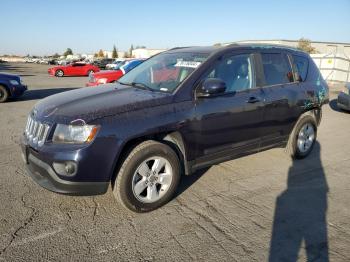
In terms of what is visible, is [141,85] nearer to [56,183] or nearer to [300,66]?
[56,183]

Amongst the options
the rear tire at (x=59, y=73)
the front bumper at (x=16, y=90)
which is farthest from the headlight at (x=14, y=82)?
the rear tire at (x=59, y=73)

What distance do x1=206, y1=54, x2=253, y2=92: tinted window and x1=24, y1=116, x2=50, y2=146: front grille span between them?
1.97 meters

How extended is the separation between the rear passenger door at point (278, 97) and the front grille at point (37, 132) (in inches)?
113

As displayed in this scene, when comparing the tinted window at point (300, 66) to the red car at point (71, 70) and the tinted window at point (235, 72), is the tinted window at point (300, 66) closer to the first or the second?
the tinted window at point (235, 72)

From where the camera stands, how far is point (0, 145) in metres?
5.80

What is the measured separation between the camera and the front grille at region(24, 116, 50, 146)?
3.22 metres

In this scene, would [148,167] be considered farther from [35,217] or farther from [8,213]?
[8,213]

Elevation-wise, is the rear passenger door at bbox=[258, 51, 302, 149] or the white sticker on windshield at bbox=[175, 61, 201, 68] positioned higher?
the white sticker on windshield at bbox=[175, 61, 201, 68]

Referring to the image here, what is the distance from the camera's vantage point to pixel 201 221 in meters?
3.37

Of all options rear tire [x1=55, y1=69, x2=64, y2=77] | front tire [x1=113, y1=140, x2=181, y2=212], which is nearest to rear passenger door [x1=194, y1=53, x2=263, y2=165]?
front tire [x1=113, y1=140, x2=181, y2=212]

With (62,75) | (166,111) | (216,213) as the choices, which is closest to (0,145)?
(166,111)

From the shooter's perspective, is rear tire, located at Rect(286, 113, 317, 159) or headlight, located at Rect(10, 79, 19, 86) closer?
rear tire, located at Rect(286, 113, 317, 159)

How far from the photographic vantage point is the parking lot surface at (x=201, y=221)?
2.85m

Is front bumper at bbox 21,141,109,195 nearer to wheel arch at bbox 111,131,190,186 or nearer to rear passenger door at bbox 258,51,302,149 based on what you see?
wheel arch at bbox 111,131,190,186
